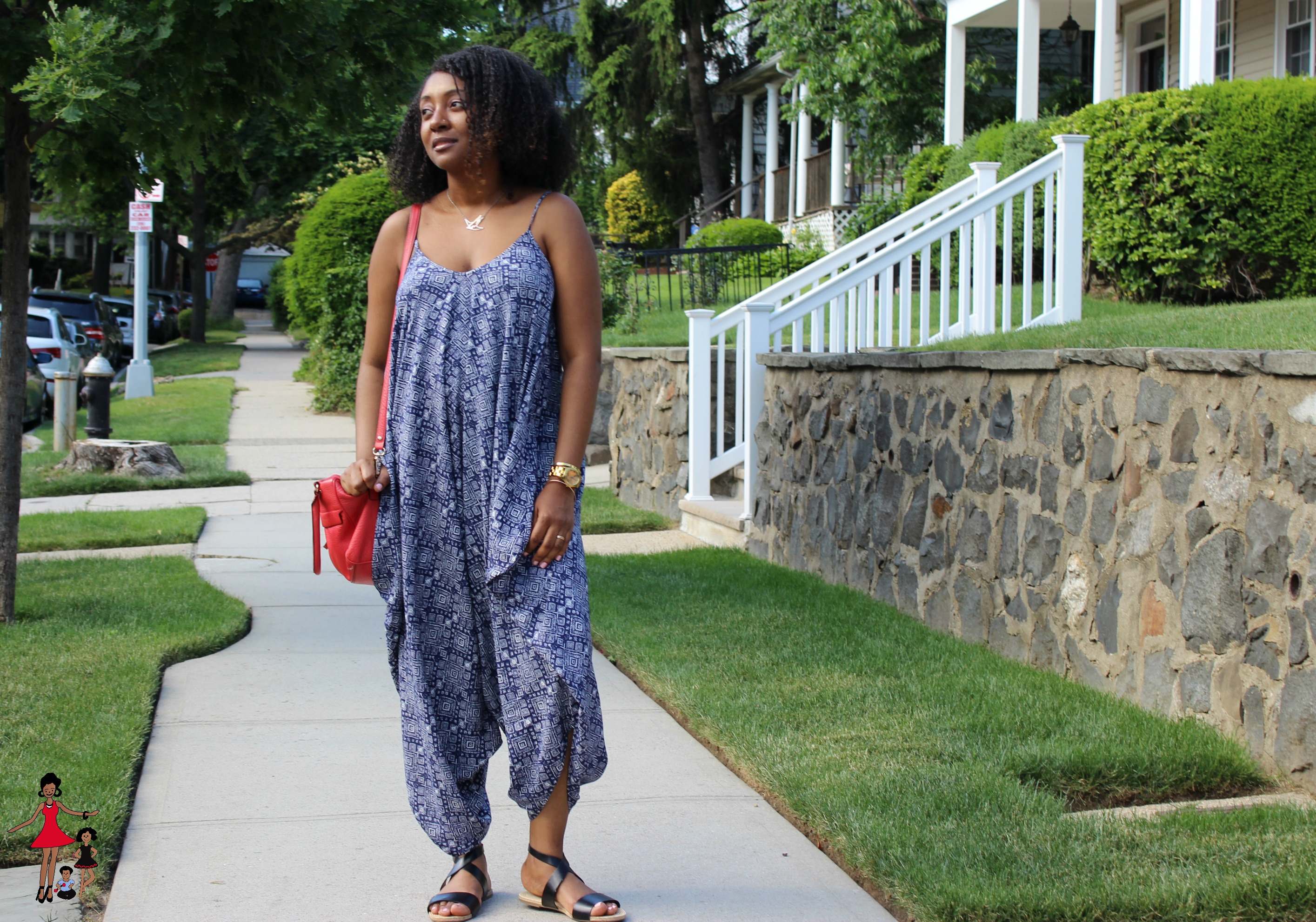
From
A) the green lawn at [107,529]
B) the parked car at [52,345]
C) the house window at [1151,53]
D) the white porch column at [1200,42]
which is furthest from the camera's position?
the parked car at [52,345]

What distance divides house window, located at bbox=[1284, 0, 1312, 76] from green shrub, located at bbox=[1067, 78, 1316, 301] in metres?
3.56

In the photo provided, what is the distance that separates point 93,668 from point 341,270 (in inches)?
456

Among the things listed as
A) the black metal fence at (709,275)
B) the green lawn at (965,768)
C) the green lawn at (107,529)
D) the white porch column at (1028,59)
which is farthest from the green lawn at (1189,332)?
the black metal fence at (709,275)

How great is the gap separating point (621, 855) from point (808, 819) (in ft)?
1.70

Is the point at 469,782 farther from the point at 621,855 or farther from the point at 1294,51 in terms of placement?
the point at 1294,51

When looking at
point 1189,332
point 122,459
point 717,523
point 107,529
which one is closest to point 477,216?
point 1189,332

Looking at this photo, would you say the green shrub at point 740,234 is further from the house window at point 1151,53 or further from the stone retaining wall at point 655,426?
the stone retaining wall at point 655,426

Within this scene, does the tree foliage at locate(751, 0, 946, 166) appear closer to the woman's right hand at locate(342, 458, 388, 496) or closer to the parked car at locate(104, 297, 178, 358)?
the parked car at locate(104, 297, 178, 358)

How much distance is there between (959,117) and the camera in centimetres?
1688

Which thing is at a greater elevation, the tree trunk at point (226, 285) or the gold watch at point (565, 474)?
the tree trunk at point (226, 285)

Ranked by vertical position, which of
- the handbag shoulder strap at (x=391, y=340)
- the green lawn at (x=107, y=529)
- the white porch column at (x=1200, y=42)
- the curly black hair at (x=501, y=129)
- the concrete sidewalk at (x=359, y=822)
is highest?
the white porch column at (x=1200, y=42)

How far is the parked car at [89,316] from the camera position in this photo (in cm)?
2103

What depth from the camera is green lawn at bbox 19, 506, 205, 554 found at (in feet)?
26.6

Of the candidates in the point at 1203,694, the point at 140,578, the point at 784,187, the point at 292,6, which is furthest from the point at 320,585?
the point at 784,187
